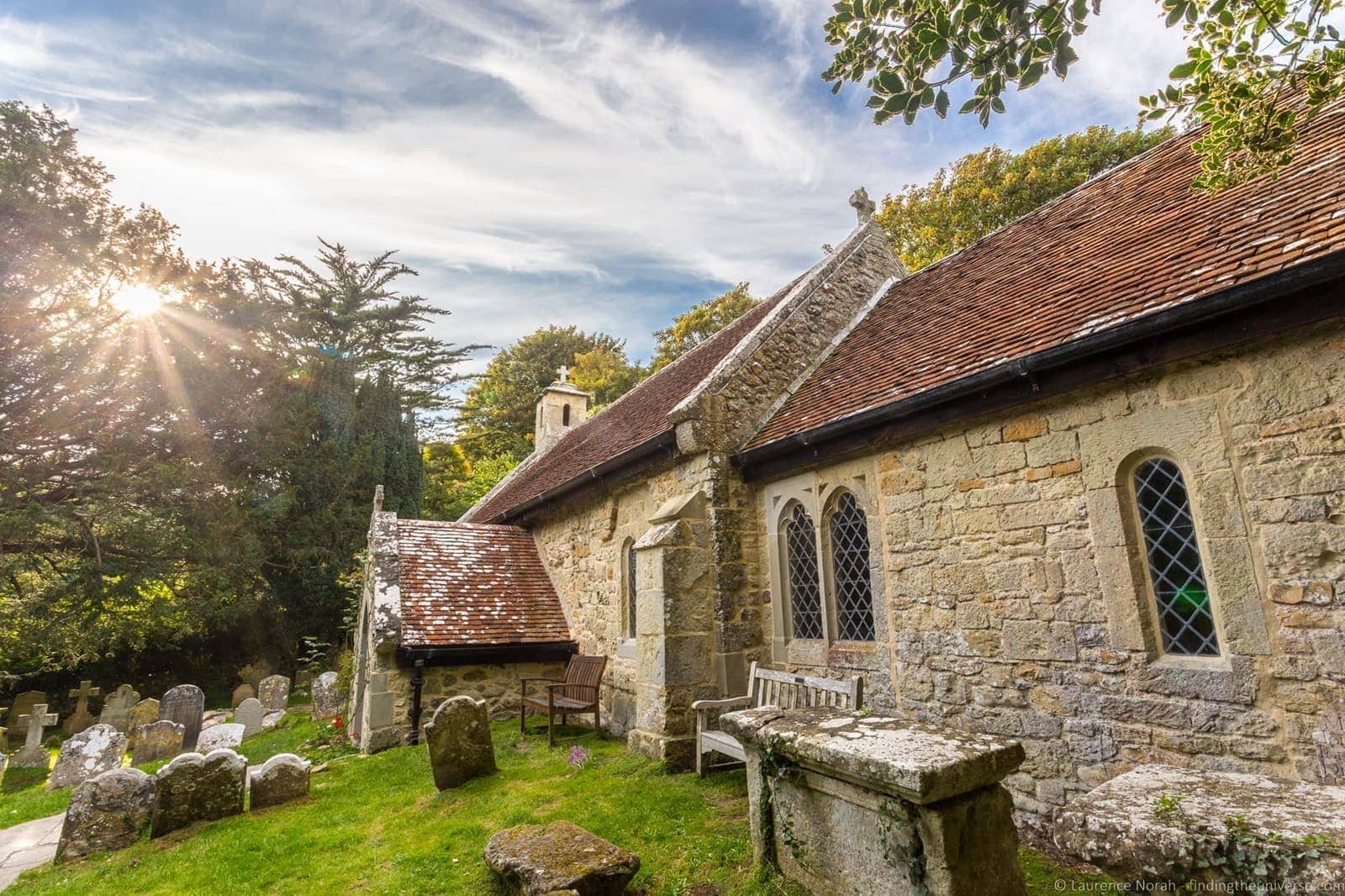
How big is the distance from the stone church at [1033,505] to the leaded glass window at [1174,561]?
0.05ft

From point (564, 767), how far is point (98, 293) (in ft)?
59.6

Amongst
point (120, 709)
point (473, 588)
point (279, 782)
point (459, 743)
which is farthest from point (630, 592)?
point (120, 709)

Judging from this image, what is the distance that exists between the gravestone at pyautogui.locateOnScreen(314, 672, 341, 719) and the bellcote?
313 inches

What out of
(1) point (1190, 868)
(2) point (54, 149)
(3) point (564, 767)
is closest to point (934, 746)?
(1) point (1190, 868)

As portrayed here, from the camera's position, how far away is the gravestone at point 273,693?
15.6 meters

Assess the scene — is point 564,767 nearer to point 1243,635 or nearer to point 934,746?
point 934,746

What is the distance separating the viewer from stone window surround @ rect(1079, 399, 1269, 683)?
3945mm

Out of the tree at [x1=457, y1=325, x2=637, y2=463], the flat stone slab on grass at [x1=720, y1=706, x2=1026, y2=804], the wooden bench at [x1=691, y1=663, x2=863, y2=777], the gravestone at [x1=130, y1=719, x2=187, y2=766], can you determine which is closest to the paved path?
the gravestone at [x1=130, y1=719, x2=187, y2=766]

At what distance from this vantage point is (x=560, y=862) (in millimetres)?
4000

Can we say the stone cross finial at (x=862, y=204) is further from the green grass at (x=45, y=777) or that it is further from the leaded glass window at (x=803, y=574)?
the green grass at (x=45, y=777)

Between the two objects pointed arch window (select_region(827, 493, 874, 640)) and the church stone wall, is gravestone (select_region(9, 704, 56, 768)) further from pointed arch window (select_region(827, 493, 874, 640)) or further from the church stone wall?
the church stone wall

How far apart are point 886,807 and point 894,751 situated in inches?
9.4

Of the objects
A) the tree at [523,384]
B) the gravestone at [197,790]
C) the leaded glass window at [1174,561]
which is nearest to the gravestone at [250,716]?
the gravestone at [197,790]

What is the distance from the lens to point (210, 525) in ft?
58.5
